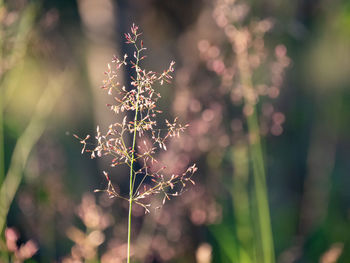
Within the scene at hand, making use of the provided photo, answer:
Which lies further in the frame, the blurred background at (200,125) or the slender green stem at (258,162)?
the blurred background at (200,125)

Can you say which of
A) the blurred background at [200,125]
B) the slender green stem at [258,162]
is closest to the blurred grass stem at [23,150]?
the blurred background at [200,125]

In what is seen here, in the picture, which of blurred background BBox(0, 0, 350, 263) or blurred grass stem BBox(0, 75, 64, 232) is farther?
blurred background BBox(0, 0, 350, 263)

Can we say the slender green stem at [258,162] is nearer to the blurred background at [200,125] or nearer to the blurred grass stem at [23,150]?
the blurred background at [200,125]

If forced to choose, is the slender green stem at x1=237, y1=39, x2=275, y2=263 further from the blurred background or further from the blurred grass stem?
the blurred grass stem

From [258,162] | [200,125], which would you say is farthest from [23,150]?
[258,162]

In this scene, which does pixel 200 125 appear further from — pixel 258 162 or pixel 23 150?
pixel 23 150

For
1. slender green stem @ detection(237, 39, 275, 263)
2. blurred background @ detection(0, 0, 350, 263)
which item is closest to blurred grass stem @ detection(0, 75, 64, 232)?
blurred background @ detection(0, 0, 350, 263)

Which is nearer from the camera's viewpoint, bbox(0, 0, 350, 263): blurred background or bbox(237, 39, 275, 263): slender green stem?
bbox(237, 39, 275, 263): slender green stem

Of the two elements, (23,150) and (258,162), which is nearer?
(23,150)

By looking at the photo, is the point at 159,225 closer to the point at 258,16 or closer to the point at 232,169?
the point at 232,169
